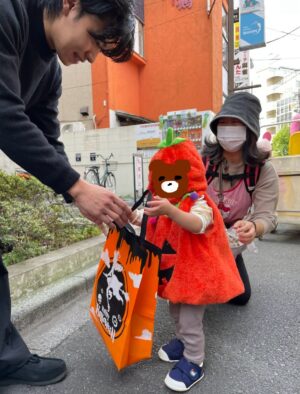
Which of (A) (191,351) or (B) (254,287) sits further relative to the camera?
(B) (254,287)

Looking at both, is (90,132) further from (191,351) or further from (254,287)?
(191,351)

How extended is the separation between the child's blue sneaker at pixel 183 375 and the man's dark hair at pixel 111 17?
4.46ft

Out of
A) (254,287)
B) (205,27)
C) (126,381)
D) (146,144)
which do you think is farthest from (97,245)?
(205,27)

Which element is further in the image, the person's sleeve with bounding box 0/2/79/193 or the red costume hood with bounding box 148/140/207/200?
the red costume hood with bounding box 148/140/207/200

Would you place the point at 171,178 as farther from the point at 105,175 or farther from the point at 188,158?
the point at 105,175

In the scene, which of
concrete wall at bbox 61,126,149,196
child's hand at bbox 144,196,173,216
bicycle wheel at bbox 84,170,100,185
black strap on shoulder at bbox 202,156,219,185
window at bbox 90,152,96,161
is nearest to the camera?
child's hand at bbox 144,196,173,216

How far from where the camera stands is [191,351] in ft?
4.99

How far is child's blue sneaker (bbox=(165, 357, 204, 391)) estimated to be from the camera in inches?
56.2

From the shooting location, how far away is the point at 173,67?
12.2m

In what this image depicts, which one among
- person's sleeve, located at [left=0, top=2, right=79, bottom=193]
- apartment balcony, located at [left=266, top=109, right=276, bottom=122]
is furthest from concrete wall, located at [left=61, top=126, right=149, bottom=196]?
apartment balcony, located at [left=266, top=109, right=276, bottom=122]

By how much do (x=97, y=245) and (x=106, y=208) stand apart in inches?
77.1

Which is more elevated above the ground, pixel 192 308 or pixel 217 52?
pixel 217 52

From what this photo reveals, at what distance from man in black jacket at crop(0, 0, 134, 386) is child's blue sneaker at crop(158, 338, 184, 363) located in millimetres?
778

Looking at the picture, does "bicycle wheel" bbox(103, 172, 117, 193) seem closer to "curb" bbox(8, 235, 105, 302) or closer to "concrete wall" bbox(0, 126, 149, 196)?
"concrete wall" bbox(0, 126, 149, 196)
